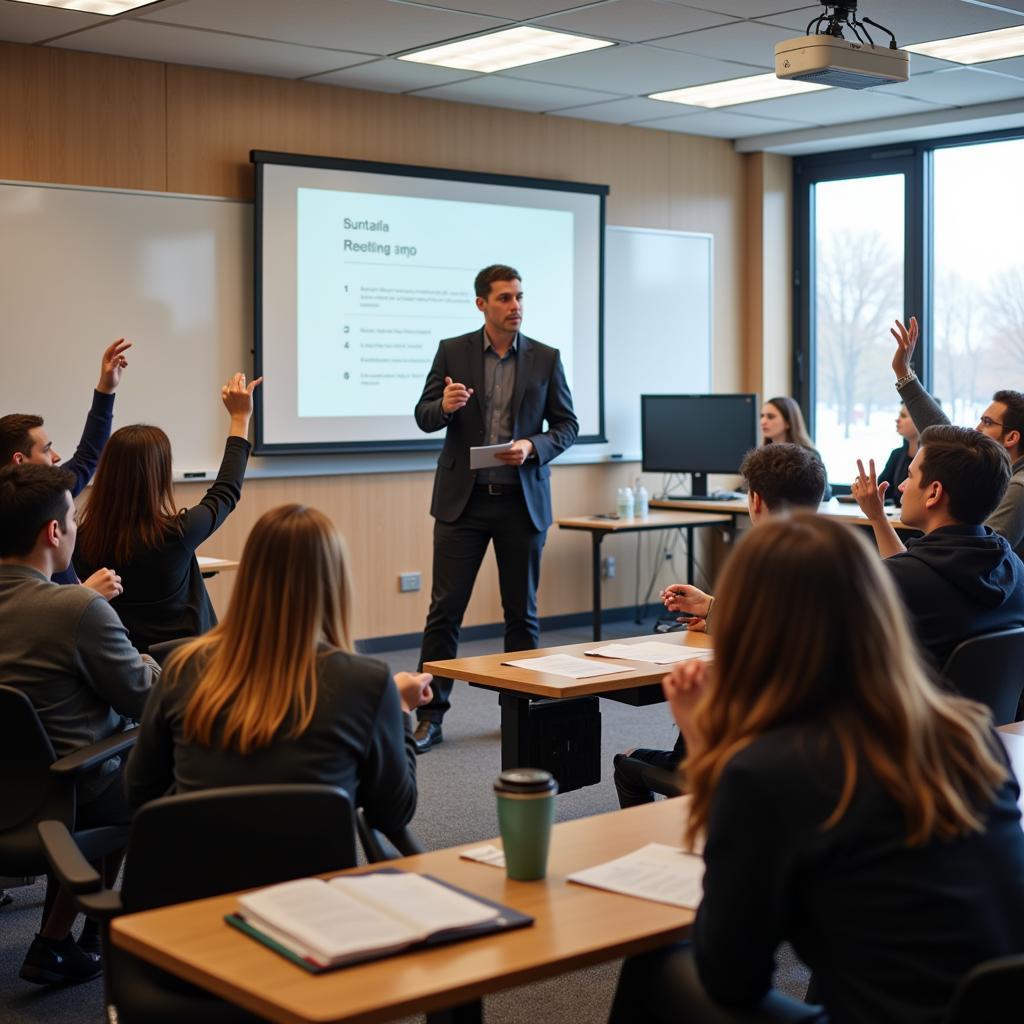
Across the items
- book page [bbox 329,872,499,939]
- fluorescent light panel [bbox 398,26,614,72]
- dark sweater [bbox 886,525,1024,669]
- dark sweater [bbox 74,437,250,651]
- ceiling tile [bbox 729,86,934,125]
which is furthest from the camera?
ceiling tile [bbox 729,86,934,125]

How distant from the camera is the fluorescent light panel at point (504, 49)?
5.99 metres

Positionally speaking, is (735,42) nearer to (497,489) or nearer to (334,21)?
(334,21)

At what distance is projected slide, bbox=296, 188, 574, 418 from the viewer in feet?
22.1

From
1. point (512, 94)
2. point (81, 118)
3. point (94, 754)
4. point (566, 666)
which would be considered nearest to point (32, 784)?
point (94, 754)

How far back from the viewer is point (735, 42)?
610 cm

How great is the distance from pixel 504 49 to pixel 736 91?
5.19ft

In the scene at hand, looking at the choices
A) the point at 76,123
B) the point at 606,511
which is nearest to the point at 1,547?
the point at 76,123

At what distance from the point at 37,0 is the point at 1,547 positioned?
123 inches

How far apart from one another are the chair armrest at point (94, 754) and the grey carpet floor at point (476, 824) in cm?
61

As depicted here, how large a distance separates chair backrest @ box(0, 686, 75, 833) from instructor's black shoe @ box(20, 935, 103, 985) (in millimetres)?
493

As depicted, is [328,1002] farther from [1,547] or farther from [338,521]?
[338,521]

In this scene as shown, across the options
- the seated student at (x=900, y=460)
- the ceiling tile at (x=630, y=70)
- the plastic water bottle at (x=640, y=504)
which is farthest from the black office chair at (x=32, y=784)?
the plastic water bottle at (x=640, y=504)

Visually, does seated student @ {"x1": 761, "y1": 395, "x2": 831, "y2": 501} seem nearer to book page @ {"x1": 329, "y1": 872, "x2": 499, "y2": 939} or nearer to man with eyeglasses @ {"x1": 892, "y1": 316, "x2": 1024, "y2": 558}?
man with eyeglasses @ {"x1": 892, "y1": 316, "x2": 1024, "y2": 558}

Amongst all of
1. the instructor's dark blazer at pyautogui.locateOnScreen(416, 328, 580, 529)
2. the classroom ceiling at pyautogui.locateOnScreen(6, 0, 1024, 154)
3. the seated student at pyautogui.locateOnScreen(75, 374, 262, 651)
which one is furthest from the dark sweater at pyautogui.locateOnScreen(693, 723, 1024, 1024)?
the classroom ceiling at pyautogui.locateOnScreen(6, 0, 1024, 154)
